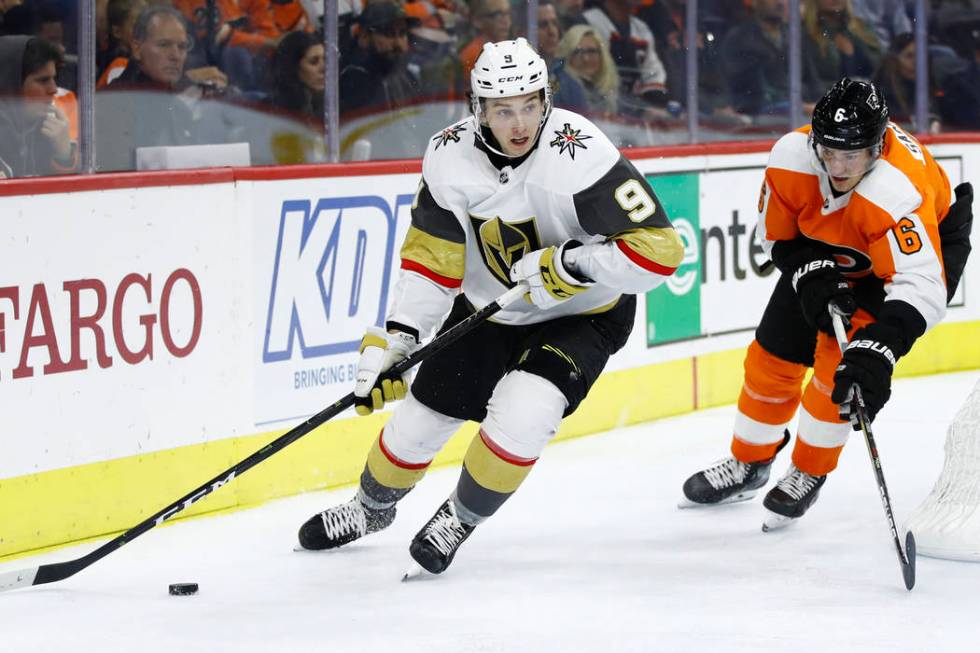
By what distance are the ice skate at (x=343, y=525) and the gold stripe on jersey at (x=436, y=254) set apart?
2.10 ft

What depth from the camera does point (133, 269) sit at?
4016 mm

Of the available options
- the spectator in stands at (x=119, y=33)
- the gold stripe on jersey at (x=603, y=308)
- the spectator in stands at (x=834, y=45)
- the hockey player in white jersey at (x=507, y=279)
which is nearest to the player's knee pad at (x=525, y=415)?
the hockey player in white jersey at (x=507, y=279)

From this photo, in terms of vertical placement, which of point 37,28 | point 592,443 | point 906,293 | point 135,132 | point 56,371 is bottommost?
point 592,443

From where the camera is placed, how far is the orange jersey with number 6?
3510 mm

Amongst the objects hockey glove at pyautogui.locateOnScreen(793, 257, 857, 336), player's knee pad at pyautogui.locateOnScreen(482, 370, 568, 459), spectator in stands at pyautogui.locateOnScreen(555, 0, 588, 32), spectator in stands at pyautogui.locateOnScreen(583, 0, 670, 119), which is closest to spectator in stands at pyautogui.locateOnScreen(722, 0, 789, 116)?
spectator in stands at pyautogui.locateOnScreen(583, 0, 670, 119)

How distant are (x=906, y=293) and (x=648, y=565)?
2.82 ft

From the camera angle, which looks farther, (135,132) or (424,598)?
(135,132)

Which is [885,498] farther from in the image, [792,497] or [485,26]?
[485,26]

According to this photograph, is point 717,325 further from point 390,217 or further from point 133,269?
point 133,269

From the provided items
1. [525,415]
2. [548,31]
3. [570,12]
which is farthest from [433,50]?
[525,415]

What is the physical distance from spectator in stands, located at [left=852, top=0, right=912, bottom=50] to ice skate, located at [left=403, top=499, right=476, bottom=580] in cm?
384

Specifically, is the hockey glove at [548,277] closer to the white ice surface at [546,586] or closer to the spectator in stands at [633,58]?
the white ice surface at [546,586]

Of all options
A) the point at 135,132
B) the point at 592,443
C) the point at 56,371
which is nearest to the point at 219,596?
the point at 56,371

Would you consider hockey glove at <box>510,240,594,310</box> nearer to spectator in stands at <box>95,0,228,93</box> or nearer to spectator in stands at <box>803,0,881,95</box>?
spectator in stands at <box>95,0,228,93</box>
